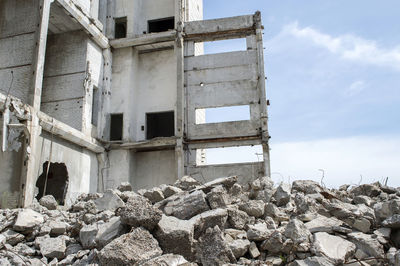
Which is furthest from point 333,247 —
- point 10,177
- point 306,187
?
point 10,177

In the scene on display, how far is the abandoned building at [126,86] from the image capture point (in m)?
13.2

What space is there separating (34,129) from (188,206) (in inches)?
A: 293

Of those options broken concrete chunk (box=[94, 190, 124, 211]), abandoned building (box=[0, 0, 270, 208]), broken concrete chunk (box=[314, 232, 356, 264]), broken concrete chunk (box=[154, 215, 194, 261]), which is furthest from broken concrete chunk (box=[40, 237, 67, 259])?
abandoned building (box=[0, 0, 270, 208])

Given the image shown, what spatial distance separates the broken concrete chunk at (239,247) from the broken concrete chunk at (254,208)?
98 cm

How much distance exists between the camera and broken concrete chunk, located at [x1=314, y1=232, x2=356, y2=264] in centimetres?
459

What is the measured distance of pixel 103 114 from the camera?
16.0 m

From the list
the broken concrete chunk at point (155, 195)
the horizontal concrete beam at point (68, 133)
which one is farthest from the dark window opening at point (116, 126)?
the broken concrete chunk at point (155, 195)

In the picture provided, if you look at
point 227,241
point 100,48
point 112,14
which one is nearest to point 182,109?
point 100,48

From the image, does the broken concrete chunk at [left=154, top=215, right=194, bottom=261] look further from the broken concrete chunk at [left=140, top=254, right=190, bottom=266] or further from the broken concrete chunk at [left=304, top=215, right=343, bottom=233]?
the broken concrete chunk at [left=304, top=215, right=343, bottom=233]

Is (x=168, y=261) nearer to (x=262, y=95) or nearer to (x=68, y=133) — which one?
(x=68, y=133)

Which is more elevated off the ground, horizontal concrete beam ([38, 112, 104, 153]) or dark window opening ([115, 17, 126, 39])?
dark window opening ([115, 17, 126, 39])

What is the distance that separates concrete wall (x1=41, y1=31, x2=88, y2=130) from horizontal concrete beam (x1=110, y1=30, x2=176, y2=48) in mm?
1807

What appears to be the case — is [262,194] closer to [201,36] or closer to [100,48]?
[201,36]

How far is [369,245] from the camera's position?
15.7 feet
